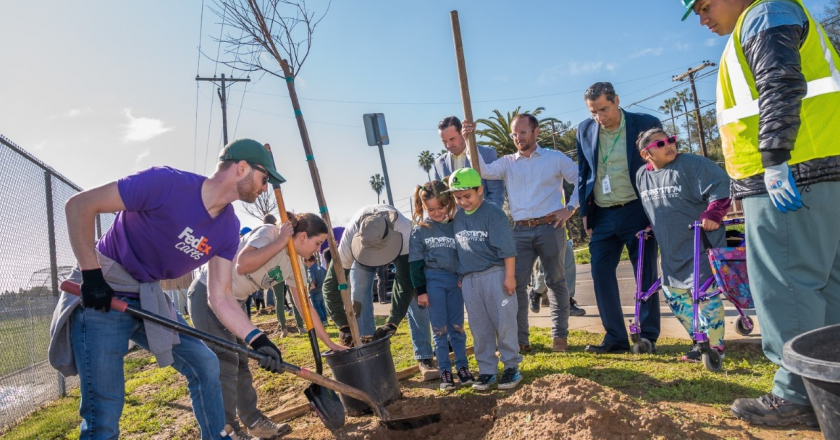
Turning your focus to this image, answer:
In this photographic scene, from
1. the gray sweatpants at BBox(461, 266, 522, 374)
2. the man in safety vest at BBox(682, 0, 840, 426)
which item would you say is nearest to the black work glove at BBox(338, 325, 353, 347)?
the gray sweatpants at BBox(461, 266, 522, 374)

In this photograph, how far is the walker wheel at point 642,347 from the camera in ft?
14.3

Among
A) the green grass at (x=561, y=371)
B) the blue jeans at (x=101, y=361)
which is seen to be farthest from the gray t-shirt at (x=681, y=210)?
the blue jeans at (x=101, y=361)

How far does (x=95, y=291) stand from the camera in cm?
246

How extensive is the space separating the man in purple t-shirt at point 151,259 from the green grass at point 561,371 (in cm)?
173

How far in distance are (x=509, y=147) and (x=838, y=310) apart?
3075 cm

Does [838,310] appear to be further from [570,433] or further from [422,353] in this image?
[422,353]

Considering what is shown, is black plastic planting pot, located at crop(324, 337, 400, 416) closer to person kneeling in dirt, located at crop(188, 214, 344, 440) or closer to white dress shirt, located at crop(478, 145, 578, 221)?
person kneeling in dirt, located at crop(188, 214, 344, 440)

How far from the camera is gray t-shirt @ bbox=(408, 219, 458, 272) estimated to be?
167 inches

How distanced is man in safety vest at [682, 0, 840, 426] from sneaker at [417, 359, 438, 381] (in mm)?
2498

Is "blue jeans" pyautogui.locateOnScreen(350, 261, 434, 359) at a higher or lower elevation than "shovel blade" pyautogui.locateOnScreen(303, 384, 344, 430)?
higher

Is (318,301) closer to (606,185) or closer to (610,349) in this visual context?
(610,349)

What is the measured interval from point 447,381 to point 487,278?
87 centimetres

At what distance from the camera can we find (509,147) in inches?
1287

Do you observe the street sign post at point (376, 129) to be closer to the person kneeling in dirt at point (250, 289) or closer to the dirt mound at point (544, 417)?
the person kneeling in dirt at point (250, 289)
